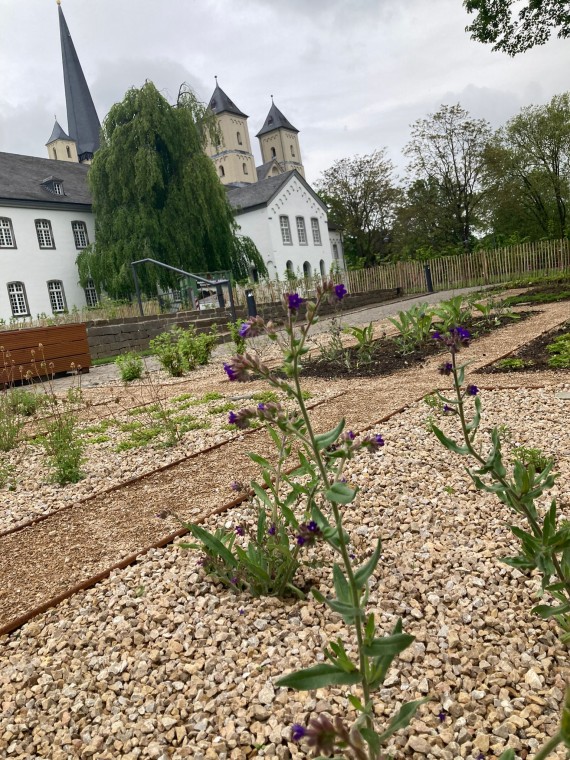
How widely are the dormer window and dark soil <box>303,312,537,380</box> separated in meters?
25.7

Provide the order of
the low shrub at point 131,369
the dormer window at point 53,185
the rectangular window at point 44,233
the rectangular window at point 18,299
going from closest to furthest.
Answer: the low shrub at point 131,369, the rectangular window at point 18,299, the rectangular window at point 44,233, the dormer window at point 53,185

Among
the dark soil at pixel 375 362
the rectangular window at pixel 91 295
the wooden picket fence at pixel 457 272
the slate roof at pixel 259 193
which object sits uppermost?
the slate roof at pixel 259 193

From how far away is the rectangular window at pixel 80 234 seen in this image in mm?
28703

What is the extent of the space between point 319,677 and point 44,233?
3029 centimetres

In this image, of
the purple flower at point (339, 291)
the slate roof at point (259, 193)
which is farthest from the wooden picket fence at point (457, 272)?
the purple flower at point (339, 291)

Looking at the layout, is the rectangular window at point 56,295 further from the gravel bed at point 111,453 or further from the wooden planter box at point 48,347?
the gravel bed at point 111,453

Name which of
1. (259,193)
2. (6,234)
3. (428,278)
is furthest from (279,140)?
(428,278)

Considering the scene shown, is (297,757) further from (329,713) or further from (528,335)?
(528,335)

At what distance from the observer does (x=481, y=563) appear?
209 centimetres

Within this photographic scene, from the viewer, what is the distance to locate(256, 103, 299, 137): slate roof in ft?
216

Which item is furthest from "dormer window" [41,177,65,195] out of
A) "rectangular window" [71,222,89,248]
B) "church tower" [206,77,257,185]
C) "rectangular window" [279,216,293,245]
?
"church tower" [206,77,257,185]

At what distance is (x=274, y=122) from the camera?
66375mm

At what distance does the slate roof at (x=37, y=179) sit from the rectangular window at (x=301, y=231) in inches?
546

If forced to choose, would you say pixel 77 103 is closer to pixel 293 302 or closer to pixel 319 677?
pixel 293 302
